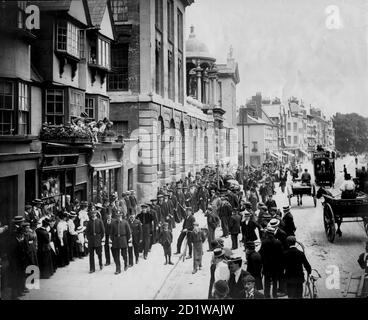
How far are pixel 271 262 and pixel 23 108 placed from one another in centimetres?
748

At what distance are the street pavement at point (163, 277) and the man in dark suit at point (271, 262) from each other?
1.21 meters

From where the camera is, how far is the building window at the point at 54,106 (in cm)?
1308

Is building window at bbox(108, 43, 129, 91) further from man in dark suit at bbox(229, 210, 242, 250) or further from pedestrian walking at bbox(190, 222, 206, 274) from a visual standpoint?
pedestrian walking at bbox(190, 222, 206, 274)

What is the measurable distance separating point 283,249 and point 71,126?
7723 mm

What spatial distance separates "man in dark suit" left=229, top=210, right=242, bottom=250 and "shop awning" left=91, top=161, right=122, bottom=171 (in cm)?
535

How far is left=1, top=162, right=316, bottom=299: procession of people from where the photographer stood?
368 inches

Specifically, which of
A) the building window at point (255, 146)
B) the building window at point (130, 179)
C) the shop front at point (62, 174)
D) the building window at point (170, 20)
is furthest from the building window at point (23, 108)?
the building window at point (255, 146)

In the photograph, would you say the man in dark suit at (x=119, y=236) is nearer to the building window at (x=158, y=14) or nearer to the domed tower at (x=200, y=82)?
the building window at (x=158, y=14)

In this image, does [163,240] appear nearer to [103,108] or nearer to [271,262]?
[271,262]

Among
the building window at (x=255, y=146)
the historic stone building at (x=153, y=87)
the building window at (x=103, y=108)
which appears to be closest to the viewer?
the building window at (x=103, y=108)

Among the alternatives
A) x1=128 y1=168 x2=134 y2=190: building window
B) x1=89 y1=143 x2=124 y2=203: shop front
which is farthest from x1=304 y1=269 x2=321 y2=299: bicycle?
x1=128 y1=168 x2=134 y2=190: building window

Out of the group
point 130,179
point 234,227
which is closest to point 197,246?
point 234,227
